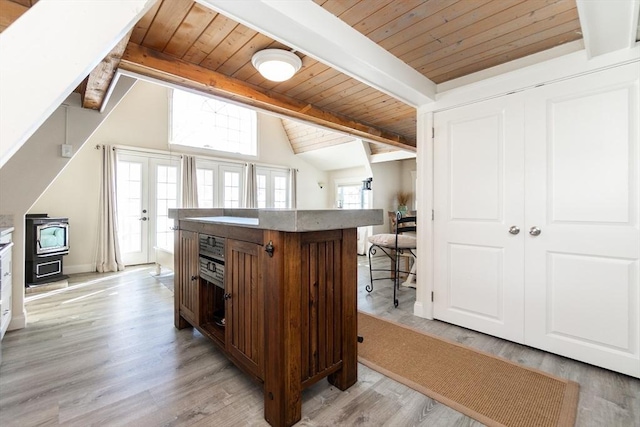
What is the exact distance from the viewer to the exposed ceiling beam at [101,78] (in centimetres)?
184

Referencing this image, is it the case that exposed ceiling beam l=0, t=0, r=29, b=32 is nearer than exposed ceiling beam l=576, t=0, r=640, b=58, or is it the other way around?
exposed ceiling beam l=576, t=0, r=640, b=58

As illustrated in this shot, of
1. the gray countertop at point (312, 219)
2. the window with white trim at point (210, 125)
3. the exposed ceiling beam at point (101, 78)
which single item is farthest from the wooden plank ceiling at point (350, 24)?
the window with white trim at point (210, 125)

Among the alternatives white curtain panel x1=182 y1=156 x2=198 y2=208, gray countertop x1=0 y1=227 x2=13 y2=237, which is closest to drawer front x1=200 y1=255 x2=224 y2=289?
gray countertop x1=0 y1=227 x2=13 y2=237

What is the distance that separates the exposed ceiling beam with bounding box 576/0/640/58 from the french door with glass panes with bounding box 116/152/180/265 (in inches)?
232

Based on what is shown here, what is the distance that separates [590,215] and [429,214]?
44.3 inches

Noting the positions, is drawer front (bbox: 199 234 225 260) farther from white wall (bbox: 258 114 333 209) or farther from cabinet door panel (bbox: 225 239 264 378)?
white wall (bbox: 258 114 333 209)

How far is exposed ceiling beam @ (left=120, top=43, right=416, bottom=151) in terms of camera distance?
2145mm

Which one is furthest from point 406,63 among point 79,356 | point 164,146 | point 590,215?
point 164,146

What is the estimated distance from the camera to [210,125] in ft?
20.1

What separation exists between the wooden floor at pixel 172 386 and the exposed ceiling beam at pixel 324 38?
2.05 meters

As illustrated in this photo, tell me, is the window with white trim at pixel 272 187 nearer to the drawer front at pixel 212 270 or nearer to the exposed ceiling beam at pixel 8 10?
the drawer front at pixel 212 270

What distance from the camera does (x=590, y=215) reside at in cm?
192

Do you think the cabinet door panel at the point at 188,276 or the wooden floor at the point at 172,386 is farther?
the cabinet door panel at the point at 188,276

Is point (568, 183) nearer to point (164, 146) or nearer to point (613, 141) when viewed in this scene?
point (613, 141)
